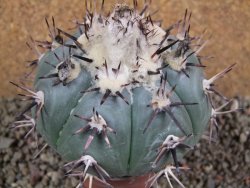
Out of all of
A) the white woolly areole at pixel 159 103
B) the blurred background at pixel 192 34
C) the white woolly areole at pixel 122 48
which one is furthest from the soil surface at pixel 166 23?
the white woolly areole at pixel 159 103

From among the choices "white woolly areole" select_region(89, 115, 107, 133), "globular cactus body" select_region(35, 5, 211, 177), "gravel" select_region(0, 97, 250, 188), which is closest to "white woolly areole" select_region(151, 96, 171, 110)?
"globular cactus body" select_region(35, 5, 211, 177)

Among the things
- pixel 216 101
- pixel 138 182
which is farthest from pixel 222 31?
pixel 138 182

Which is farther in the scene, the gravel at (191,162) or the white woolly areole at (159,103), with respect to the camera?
the gravel at (191,162)

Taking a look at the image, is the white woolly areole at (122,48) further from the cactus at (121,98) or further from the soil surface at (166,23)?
the soil surface at (166,23)

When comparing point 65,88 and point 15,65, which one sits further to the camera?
point 15,65

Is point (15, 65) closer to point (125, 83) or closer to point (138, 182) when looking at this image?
point (138, 182)

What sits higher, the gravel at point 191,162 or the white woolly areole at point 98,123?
the white woolly areole at point 98,123

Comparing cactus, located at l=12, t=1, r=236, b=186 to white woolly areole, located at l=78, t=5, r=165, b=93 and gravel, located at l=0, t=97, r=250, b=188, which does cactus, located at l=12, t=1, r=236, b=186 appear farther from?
gravel, located at l=0, t=97, r=250, b=188

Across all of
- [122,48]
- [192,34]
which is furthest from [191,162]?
[122,48]
